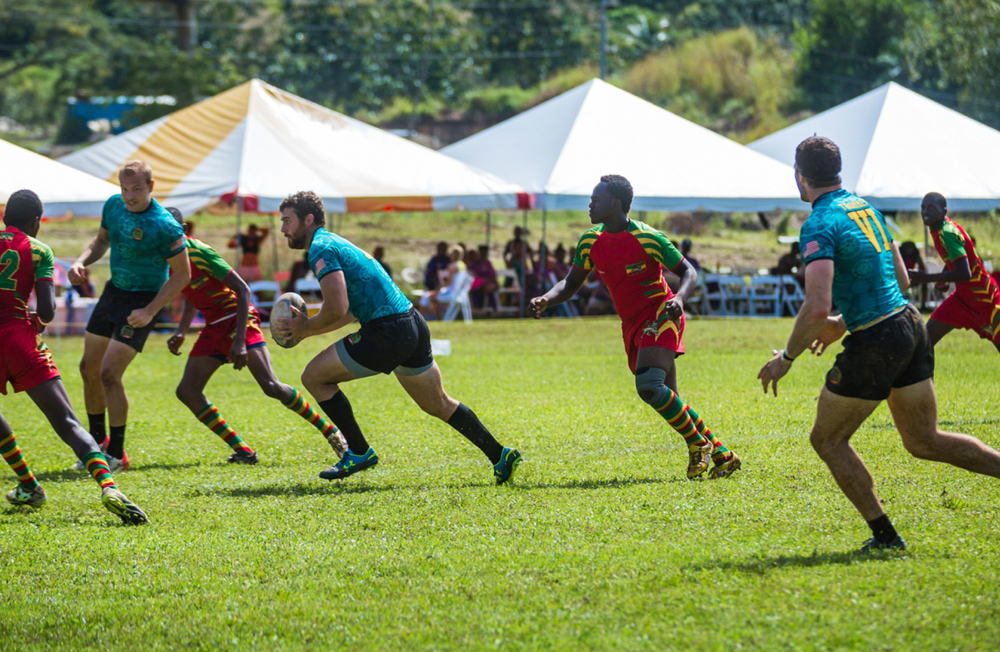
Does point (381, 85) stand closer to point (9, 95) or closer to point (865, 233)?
point (9, 95)

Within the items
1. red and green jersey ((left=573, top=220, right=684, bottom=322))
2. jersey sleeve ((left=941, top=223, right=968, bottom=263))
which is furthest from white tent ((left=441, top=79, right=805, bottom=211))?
red and green jersey ((left=573, top=220, right=684, bottom=322))

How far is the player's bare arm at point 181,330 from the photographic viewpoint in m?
7.82

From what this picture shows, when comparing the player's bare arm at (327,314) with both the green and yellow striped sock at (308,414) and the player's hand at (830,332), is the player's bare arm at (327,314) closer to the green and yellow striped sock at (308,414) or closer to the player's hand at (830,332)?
the green and yellow striped sock at (308,414)

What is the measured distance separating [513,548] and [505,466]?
158 cm

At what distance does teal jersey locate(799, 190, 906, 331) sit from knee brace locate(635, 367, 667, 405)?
1916 mm

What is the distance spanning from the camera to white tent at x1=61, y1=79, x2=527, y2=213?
1839cm

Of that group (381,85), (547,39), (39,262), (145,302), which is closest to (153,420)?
(145,302)

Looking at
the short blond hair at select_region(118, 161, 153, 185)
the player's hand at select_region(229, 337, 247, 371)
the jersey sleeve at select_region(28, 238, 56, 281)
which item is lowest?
the player's hand at select_region(229, 337, 247, 371)

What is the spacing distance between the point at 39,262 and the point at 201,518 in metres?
1.72

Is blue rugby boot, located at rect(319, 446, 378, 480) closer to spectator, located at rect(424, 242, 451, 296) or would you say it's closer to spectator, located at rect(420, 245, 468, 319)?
spectator, located at rect(420, 245, 468, 319)

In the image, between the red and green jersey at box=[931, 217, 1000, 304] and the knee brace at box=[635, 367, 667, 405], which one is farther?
the red and green jersey at box=[931, 217, 1000, 304]

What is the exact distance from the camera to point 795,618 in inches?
165

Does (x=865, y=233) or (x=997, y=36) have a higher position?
(x=997, y=36)

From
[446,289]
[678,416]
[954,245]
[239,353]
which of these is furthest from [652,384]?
[446,289]
